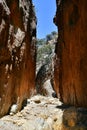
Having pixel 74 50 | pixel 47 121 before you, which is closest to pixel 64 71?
pixel 74 50

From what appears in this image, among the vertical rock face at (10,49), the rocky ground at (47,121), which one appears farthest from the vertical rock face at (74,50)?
the vertical rock face at (10,49)

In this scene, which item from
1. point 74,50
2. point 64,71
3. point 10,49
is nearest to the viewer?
point 10,49

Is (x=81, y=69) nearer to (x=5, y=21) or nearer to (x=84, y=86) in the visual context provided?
(x=84, y=86)

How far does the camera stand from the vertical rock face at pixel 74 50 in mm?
14797

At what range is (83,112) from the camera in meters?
13.4

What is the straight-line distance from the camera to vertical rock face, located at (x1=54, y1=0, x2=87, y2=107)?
48.5 ft

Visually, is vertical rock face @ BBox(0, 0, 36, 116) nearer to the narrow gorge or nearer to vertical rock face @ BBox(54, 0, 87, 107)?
the narrow gorge

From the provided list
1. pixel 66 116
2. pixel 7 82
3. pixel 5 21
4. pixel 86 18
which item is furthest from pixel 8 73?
pixel 86 18

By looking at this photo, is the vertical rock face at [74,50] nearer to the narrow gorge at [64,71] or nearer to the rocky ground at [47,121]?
the narrow gorge at [64,71]

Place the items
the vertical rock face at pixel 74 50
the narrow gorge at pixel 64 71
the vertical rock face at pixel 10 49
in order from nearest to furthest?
the vertical rock face at pixel 10 49 → the narrow gorge at pixel 64 71 → the vertical rock face at pixel 74 50

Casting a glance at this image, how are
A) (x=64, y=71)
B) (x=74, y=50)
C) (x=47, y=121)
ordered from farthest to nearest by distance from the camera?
(x=64, y=71) < (x=74, y=50) < (x=47, y=121)

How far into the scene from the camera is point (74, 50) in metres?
16.8

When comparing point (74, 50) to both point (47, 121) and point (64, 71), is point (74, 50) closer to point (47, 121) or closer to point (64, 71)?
point (64, 71)

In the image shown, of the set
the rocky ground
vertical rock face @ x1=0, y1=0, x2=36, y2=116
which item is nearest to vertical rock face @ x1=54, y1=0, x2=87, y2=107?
the rocky ground
